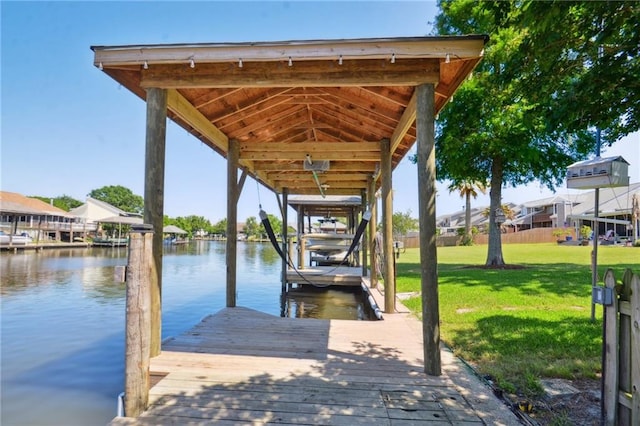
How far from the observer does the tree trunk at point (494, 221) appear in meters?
10.0

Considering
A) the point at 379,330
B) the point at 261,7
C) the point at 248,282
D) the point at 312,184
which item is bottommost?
the point at 248,282

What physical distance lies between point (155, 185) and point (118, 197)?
63103 millimetres

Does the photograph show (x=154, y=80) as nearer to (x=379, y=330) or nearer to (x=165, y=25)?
(x=165, y=25)

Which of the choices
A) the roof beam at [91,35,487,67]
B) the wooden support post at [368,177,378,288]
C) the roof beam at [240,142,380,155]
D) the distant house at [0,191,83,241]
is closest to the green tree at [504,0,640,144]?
the roof beam at [91,35,487,67]

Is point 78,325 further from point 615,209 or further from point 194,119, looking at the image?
point 615,209

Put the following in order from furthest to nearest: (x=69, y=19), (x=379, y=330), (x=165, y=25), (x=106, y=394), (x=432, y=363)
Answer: (x=69, y=19) → (x=165, y=25) → (x=379, y=330) → (x=106, y=394) → (x=432, y=363)

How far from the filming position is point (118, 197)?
5688 centimetres

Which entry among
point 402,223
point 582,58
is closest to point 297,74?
point 582,58

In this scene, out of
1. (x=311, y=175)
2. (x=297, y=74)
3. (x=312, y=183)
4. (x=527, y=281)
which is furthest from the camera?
(x=312, y=183)

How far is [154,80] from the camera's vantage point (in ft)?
9.77

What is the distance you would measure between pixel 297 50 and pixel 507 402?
2.87 meters

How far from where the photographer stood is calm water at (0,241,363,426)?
325 cm

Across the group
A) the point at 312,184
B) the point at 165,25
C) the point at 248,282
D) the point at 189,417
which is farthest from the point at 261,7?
the point at 248,282

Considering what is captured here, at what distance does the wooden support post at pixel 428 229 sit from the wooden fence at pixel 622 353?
998 mm
